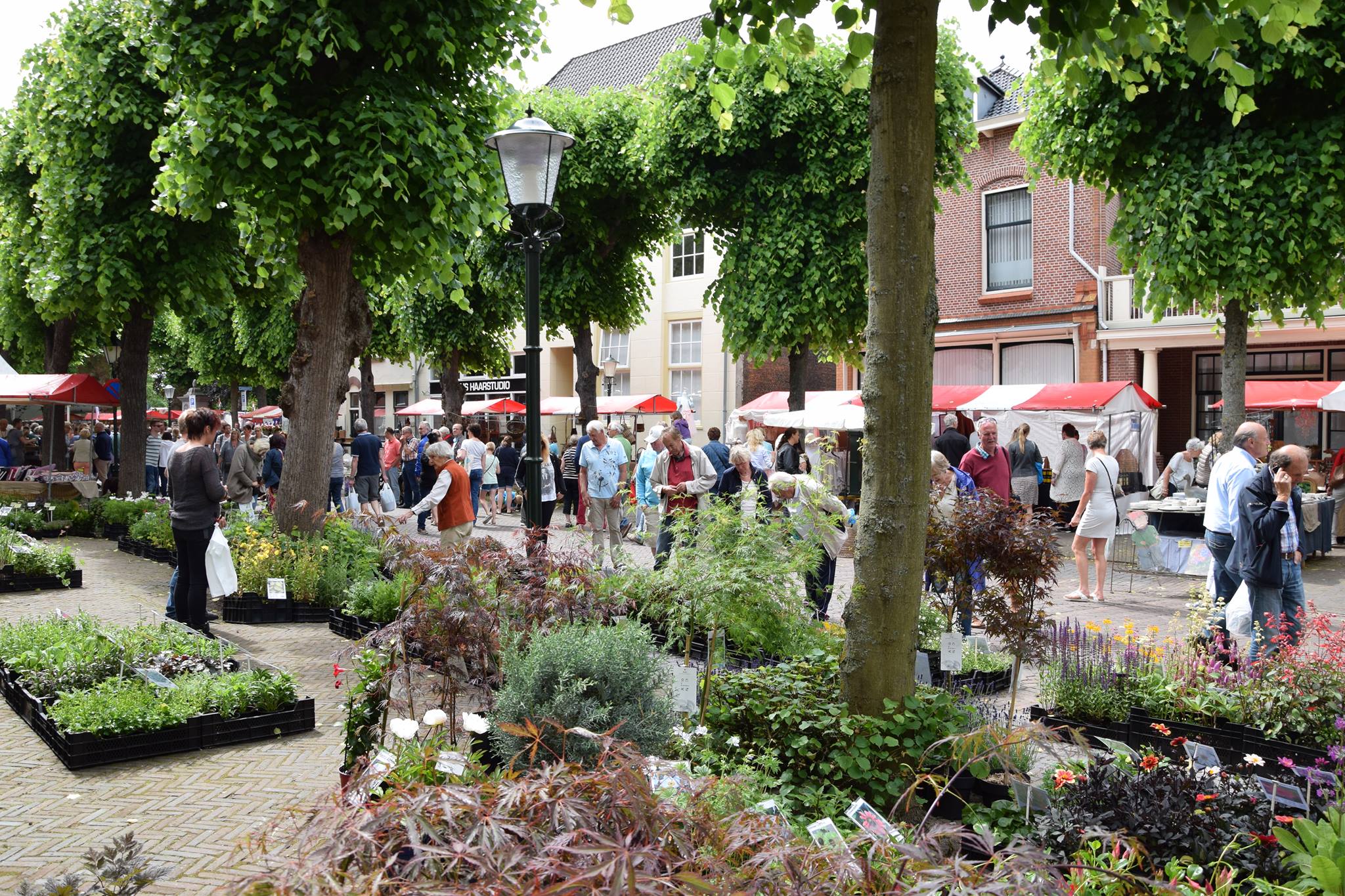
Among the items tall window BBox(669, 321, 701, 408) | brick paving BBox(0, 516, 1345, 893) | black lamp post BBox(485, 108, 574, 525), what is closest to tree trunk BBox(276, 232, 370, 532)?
brick paving BBox(0, 516, 1345, 893)

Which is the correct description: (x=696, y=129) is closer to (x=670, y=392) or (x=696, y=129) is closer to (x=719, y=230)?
(x=719, y=230)

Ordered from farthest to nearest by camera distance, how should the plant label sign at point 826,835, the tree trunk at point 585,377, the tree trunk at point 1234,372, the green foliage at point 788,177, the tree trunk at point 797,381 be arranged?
the tree trunk at point 585,377, the tree trunk at point 797,381, the green foliage at point 788,177, the tree trunk at point 1234,372, the plant label sign at point 826,835

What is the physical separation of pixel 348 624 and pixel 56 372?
51.1 ft

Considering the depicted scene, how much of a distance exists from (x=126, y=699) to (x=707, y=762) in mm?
3390

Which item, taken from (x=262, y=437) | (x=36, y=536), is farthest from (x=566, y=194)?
(x=36, y=536)

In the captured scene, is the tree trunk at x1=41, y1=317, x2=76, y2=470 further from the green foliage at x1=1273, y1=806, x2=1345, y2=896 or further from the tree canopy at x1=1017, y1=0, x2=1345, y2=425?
the green foliage at x1=1273, y1=806, x2=1345, y2=896

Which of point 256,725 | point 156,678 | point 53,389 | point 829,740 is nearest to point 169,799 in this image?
point 256,725

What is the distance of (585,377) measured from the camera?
Result: 21672mm

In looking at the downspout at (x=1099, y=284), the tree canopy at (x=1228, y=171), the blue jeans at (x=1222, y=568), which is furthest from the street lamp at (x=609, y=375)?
the blue jeans at (x=1222, y=568)

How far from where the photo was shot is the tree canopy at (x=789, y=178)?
1703 cm

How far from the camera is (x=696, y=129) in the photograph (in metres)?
17.4

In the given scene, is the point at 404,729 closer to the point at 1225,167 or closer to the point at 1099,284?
the point at 1225,167

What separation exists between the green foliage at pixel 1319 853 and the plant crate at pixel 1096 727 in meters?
2.03

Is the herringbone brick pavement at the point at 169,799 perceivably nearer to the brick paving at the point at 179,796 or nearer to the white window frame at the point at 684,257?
the brick paving at the point at 179,796
